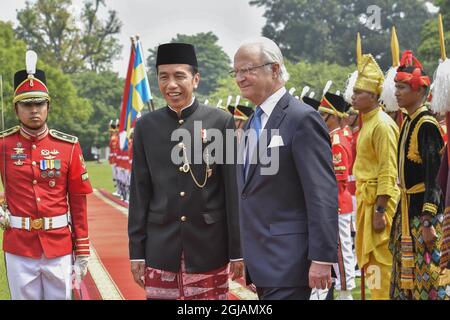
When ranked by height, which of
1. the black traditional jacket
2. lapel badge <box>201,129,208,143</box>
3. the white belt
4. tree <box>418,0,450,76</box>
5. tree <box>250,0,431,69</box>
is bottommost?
the white belt

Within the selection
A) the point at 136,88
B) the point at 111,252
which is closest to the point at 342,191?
the point at 111,252

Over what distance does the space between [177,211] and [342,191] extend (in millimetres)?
3697

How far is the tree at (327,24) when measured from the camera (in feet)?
122

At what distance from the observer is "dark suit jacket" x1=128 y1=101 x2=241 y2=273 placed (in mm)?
3920

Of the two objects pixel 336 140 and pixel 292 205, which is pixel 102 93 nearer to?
pixel 336 140

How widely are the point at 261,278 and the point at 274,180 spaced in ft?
1.50

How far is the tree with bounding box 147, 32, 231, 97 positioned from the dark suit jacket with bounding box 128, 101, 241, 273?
36.7 metres

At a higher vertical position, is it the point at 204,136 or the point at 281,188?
the point at 204,136

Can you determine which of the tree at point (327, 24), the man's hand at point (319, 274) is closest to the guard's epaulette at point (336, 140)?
the man's hand at point (319, 274)

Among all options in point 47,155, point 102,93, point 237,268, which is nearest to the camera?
point 237,268

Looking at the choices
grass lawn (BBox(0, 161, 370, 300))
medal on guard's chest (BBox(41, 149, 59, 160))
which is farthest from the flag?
medal on guard's chest (BBox(41, 149, 59, 160))

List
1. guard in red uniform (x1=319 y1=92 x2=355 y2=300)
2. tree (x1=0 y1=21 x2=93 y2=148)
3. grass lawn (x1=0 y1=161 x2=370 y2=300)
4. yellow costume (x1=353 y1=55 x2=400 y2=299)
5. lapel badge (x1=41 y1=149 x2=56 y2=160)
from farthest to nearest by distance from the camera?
tree (x1=0 y1=21 x2=93 y2=148), grass lawn (x1=0 y1=161 x2=370 y2=300), guard in red uniform (x1=319 y1=92 x2=355 y2=300), yellow costume (x1=353 y1=55 x2=400 y2=299), lapel badge (x1=41 y1=149 x2=56 y2=160)

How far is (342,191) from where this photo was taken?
7.36 meters

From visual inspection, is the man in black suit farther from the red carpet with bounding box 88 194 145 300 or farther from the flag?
the flag
